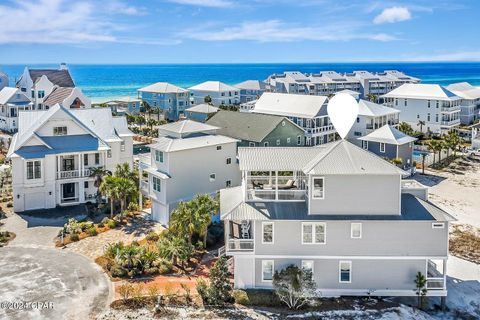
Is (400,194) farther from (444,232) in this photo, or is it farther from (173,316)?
(173,316)

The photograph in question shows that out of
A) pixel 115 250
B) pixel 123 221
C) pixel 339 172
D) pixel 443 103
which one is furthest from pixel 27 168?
pixel 443 103

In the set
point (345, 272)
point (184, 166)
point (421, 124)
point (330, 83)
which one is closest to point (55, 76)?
point (184, 166)

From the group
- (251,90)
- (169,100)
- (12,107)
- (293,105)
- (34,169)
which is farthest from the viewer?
(251,90)

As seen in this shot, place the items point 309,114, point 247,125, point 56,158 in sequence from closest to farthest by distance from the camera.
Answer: point 56,158
point 247,125
point 309,114

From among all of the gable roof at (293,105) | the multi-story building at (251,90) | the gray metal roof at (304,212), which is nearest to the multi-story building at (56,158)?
the gray metal roof at (304,212)

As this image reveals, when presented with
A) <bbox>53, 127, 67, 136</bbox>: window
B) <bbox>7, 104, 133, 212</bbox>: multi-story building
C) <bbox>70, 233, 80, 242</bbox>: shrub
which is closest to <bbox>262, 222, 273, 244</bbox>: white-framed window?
<bbox>70, 233, 80, 242</bbox>: shrub

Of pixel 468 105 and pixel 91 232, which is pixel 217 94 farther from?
pixel 91 232
